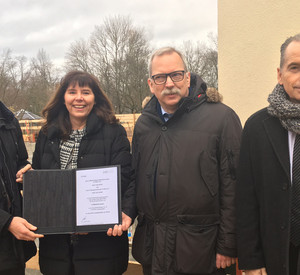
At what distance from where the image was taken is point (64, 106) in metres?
2.91

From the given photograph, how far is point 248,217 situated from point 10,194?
5.78 ft

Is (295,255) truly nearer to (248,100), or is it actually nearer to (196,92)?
(196,92)

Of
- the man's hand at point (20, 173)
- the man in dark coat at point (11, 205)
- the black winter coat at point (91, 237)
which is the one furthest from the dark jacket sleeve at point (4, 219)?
the black winter coat at point (91, 237)

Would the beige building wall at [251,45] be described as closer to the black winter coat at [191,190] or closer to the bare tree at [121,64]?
the black winter coat at [191,190]

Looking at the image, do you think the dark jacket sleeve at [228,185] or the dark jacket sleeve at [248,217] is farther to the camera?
the dark jacket sleeve at [228,185]

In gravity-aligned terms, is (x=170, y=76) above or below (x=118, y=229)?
above

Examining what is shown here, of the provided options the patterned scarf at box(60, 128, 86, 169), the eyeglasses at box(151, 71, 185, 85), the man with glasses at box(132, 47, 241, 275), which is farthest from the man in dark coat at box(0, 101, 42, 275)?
the eyeglasses at box(151, 71, 185, 85)

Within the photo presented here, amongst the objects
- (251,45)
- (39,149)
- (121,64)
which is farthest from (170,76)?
(121,64)

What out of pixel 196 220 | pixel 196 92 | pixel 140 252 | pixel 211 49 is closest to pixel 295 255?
pixel 196 220

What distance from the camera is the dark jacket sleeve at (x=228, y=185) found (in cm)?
226

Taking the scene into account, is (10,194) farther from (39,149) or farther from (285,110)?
(285,110)

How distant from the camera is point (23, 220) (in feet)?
Result: 7.85

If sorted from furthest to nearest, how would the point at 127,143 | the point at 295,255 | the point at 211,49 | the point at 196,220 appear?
the point at 211,49, the point at 127,143, the point at 196,220, the point at 295,255

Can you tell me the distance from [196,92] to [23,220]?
5.27ft
